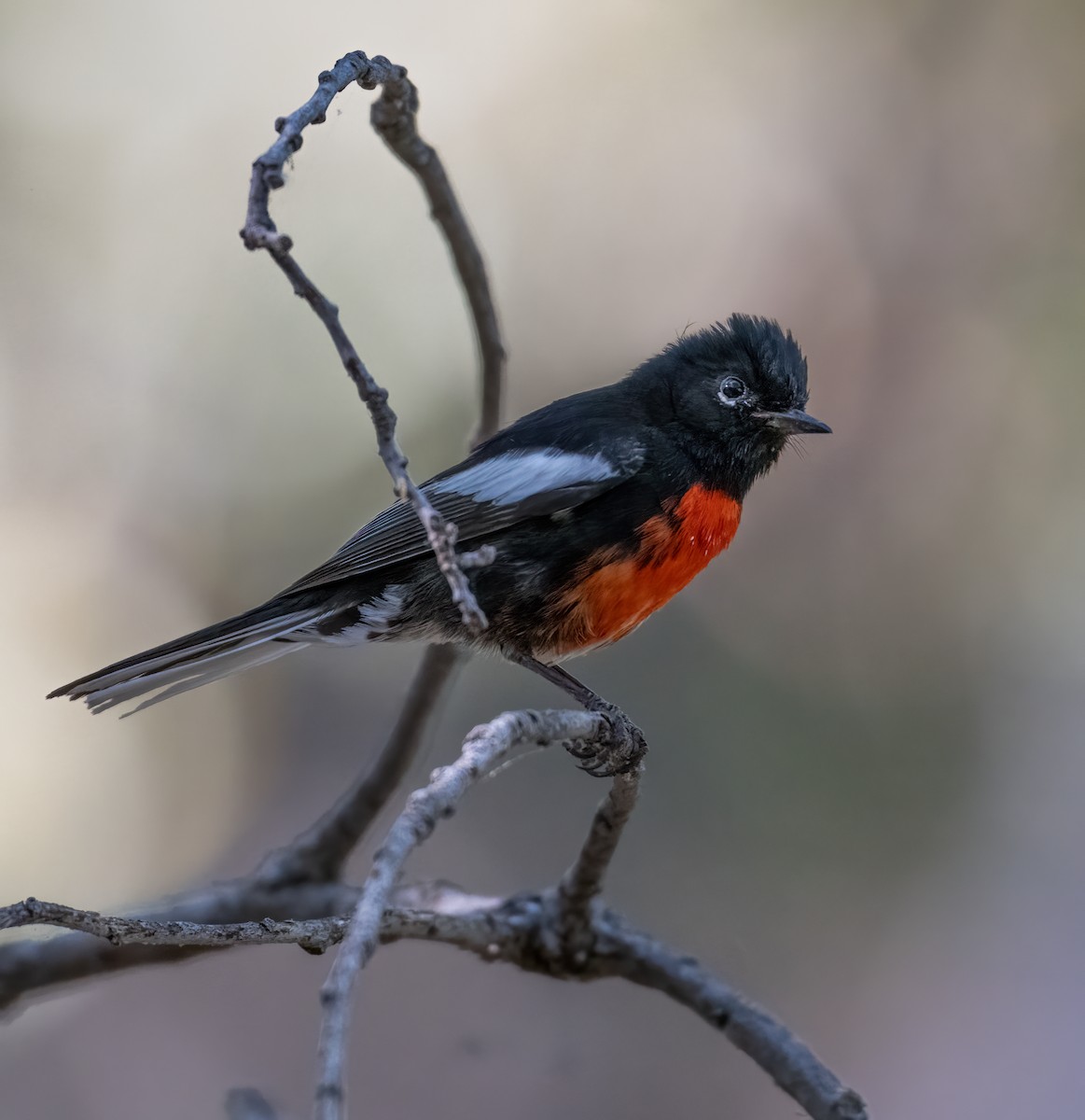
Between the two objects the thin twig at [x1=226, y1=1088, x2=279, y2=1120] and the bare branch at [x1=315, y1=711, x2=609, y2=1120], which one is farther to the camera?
the thin twig at [x1=226, y1=1088, x2=279, y2=1120]

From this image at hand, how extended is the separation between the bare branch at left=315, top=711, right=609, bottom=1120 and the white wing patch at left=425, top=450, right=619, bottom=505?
4.06 feet

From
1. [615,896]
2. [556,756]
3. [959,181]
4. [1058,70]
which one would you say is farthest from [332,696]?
[1058,70]

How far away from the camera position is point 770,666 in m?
6.76

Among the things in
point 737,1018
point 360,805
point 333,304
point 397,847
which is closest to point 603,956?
point 737,1018

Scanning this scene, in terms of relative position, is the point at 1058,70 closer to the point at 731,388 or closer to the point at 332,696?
the point at 731,388

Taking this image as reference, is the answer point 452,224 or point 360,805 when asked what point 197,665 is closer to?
point 360,805

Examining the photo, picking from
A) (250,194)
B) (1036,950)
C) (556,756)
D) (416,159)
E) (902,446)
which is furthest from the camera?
(902,446)

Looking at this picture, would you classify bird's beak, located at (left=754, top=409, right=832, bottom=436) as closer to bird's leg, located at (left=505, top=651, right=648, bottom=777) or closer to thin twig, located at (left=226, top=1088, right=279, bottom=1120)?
bird's leg, located at (left=505, top=651, right=648, bottom=777)

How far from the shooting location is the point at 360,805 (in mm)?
4430

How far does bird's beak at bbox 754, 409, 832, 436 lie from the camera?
168 inches

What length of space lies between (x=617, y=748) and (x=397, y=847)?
1.77 meters

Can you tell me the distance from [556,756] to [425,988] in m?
1.41

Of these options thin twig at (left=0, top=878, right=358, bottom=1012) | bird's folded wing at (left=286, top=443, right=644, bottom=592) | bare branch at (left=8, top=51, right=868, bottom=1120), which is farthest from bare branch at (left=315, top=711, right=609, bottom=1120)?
thin twig at (left=0, top=878, right=358, bottom=1012)

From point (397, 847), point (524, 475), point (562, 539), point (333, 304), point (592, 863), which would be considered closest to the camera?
point (397, 847)
